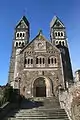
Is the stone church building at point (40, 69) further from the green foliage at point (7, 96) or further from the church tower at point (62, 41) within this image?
the green foliage at point (7, 96)

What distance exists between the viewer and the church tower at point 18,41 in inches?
1221

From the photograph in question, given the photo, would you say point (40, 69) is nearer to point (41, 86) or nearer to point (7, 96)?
point (41, 86)

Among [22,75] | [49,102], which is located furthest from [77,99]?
[22,75]

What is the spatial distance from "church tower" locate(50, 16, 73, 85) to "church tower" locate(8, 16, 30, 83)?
6347 millimetres

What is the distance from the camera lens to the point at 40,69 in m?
29.0

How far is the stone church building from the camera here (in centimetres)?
2758

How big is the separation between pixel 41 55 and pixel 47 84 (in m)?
5.70

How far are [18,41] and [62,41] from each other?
396 inches

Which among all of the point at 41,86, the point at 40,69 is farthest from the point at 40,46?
the point at 41,86

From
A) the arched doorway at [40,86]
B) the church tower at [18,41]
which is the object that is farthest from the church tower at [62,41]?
the church tower at [18,41]

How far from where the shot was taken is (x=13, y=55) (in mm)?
33781

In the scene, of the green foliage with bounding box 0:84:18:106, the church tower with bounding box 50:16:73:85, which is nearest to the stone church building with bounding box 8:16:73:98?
the church tower with bounding box 50:16:73:85

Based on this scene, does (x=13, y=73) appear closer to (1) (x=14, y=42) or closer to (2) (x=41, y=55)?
(2) (x=41, y=55)

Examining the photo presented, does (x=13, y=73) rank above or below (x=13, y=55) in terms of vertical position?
below
